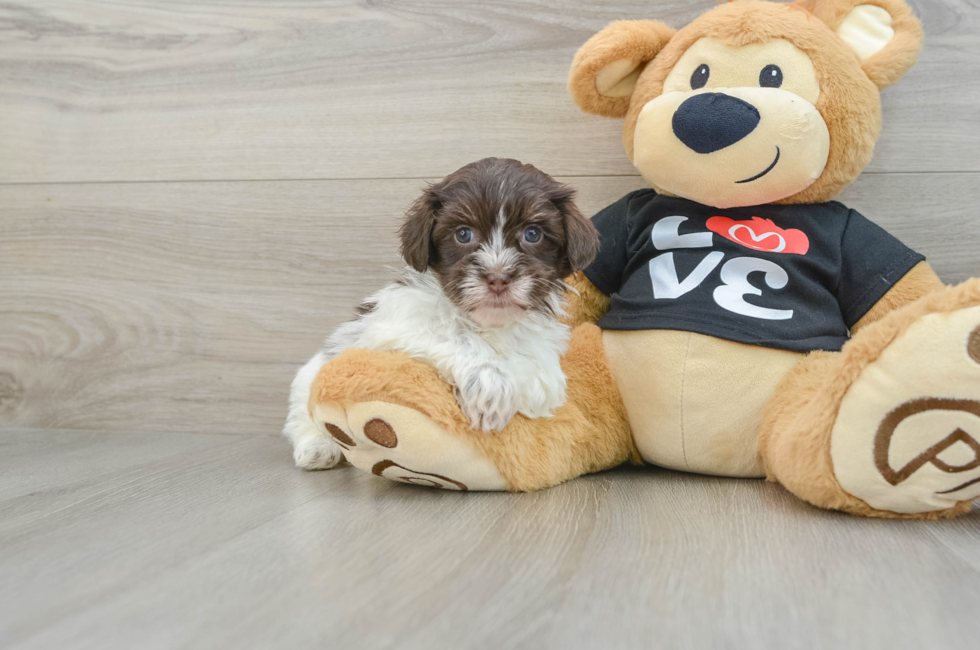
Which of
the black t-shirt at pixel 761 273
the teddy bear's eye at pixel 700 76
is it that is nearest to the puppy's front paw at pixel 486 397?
the black t-shirt at pixel 761 273

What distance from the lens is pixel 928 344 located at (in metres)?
0.91

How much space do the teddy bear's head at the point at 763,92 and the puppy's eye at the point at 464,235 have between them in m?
0.39

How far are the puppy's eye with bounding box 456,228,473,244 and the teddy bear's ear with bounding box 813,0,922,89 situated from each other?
769 mm

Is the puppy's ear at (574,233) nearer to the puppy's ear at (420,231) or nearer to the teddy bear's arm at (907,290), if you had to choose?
the puppy's ear at (420,231)

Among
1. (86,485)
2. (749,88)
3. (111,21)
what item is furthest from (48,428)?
(749,88)

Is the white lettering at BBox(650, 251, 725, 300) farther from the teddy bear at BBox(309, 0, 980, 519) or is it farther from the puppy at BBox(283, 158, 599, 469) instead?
the puppy at BBox(283, 158, 599, 469)

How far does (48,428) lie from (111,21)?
1.04 meters

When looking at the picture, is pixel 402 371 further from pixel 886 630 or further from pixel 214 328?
pixel 214 328

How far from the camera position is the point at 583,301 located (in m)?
1.42

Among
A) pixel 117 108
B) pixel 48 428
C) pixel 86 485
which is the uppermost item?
pixel 117 108

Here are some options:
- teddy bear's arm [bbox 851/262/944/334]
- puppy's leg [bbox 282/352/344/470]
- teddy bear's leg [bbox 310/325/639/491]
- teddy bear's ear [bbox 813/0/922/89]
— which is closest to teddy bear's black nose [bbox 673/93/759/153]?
teddy bear's ear [bbox 813/0/922/89]

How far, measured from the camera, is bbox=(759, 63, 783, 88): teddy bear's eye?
1.21 metres

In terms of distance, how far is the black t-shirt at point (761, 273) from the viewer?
1213 millimetres

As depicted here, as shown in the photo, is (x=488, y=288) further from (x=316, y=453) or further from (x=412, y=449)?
(x=316, y=453)
